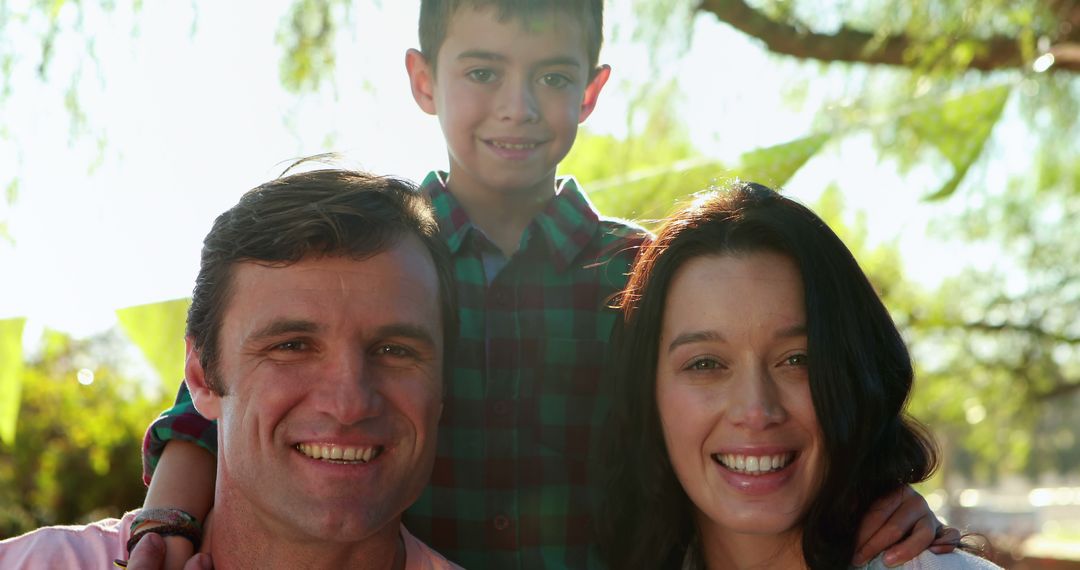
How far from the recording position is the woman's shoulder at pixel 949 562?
2.36m

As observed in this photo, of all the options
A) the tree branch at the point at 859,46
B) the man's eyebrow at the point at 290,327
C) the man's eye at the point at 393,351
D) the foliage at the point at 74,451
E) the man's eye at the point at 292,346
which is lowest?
the foliage at the point at 74,451

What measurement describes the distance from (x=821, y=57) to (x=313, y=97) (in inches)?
96.1

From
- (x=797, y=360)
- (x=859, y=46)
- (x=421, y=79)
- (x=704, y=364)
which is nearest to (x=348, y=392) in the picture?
(x=704, y=364)

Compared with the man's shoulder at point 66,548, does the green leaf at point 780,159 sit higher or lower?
higher

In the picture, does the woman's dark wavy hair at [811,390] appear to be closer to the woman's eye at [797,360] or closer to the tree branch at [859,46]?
the woman's eye at [797,360]

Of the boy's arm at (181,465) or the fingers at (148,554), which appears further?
the boy's arm at (181,465)

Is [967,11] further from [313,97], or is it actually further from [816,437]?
[816,437]

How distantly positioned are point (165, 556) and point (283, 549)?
0.25 m

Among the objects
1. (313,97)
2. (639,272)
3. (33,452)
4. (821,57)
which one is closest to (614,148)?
(821,57)

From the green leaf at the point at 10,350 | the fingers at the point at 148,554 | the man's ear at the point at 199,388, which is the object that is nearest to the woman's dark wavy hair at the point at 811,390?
the man's ear at the point at 199,388

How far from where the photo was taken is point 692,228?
266 centimetres

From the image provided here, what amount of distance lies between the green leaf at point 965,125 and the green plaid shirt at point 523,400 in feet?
6.54

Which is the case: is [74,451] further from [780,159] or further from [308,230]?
[308,230]

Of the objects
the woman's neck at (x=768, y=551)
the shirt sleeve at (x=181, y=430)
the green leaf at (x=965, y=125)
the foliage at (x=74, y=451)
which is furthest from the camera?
the foliage at (x=74, y=451)
